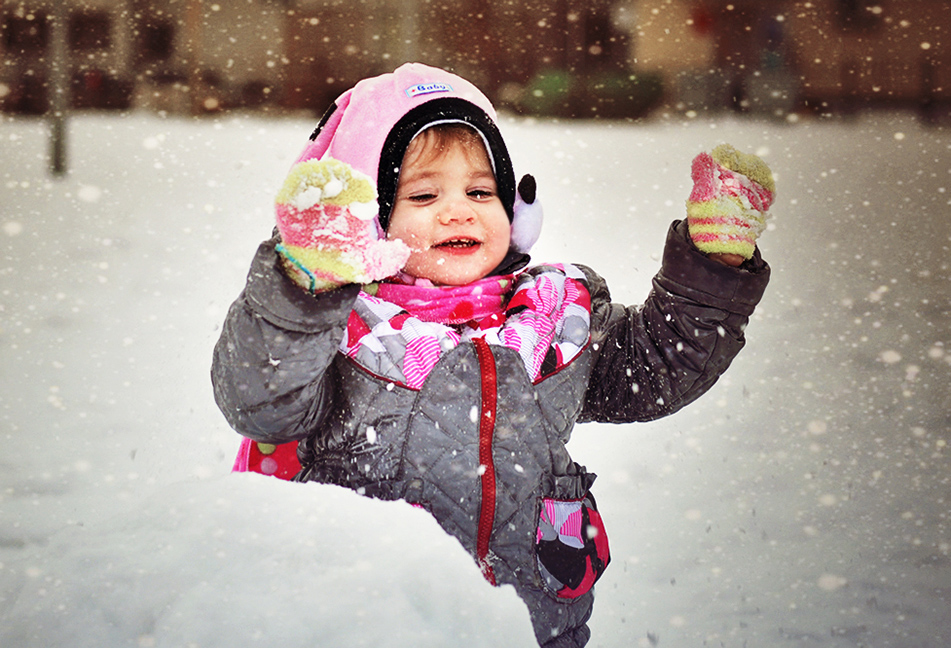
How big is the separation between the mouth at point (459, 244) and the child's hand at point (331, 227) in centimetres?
24

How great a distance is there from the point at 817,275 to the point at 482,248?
7.45 ft

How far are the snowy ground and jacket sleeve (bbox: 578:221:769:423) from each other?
1.47 ft

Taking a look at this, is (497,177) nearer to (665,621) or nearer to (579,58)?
(665,621)

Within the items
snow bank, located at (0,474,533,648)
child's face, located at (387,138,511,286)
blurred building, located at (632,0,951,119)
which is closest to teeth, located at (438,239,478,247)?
child's face, located at (387,138,511,286)

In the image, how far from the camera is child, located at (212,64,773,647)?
1215 millimetres

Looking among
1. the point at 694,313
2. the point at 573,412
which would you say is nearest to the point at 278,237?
the point at 573,412

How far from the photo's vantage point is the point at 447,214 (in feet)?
4.17

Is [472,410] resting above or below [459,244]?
below

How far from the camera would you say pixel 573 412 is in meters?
1.32

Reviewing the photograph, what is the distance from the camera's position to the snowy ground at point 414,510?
3.33ft

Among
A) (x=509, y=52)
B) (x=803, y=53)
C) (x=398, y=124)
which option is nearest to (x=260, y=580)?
(x=398, y=124)

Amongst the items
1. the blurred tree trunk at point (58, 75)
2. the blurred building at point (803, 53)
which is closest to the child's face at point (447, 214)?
the blurred tree trunk at point (58, 75)

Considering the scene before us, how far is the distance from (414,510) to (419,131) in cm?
55

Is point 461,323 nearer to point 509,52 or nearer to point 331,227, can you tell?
point 331,227
